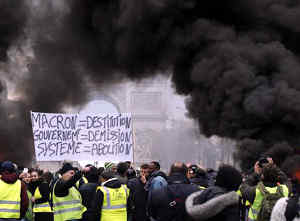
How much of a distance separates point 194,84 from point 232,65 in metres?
1.55

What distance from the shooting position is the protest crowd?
4.96 meters

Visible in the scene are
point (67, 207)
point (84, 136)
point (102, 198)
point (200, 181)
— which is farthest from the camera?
point (84, 136)

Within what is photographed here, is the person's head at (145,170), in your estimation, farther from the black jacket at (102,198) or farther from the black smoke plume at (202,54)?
the black smoke plume at (202,54)

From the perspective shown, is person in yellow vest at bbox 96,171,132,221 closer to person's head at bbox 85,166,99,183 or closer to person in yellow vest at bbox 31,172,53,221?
person's head at bbox 85,166,99,183

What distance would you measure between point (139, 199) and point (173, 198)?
1965mm

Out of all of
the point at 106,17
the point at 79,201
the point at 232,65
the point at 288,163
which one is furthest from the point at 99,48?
the point at 79,201

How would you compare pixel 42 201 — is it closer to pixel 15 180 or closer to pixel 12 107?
pixel 15 180

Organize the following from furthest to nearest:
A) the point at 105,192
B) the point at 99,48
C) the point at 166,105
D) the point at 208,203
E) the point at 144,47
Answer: the point at 166,105
the point at 99,48
the point at 144,47
the point at 105,192
the point at 208,203

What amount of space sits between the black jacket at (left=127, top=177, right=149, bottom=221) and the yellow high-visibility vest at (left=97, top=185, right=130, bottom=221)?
443 millimetres

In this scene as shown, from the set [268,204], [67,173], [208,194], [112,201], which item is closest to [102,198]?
[112,201]

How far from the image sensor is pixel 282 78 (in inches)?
480

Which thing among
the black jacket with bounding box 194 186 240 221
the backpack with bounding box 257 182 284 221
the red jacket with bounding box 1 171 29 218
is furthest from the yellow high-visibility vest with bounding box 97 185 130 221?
the black jacket with bounding box 194 186 240 221

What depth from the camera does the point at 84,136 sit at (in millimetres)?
11188

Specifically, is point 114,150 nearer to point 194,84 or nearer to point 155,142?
point 194,84
